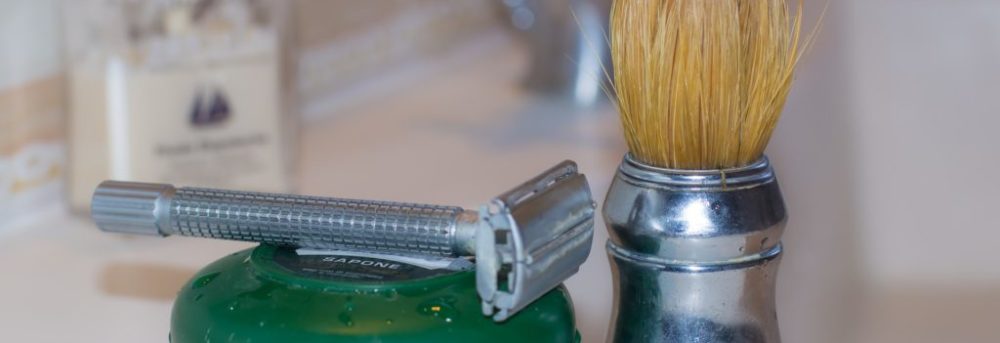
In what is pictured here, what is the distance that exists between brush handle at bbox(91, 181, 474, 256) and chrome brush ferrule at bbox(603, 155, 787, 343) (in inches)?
2.2

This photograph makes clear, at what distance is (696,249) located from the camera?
0.40 meters

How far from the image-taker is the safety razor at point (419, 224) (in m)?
0.37

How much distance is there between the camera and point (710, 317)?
408 millimetres

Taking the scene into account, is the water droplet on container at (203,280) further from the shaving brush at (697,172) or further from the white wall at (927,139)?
the white wall at (927,139)

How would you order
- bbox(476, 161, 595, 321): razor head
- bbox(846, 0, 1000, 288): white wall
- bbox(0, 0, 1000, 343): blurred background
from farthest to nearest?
bbox(846, 0, 1000, 288): white wall
bbox(0, 0, 1000, 343): blurred background
bbox(476, 161, 595, 321): razor head

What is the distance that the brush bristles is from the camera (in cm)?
42

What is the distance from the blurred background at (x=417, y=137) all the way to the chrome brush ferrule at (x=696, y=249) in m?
0.18

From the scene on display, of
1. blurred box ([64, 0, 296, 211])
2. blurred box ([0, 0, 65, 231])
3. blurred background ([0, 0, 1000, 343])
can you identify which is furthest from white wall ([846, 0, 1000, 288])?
blurred box ([0, 0, 65, 231])

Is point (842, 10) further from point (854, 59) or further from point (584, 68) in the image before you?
point (584, 68)

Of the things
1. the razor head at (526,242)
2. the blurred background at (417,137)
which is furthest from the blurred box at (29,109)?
the razor head at (526,242)

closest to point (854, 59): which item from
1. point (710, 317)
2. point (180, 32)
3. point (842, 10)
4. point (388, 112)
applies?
point (842, 10)

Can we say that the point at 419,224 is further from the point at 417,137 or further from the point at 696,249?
the point at 417,137

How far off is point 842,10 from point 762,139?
0.71m

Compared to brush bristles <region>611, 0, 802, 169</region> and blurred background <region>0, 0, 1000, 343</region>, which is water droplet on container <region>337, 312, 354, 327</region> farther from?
blurred background <region>0, 0, 1000, 343</region>
